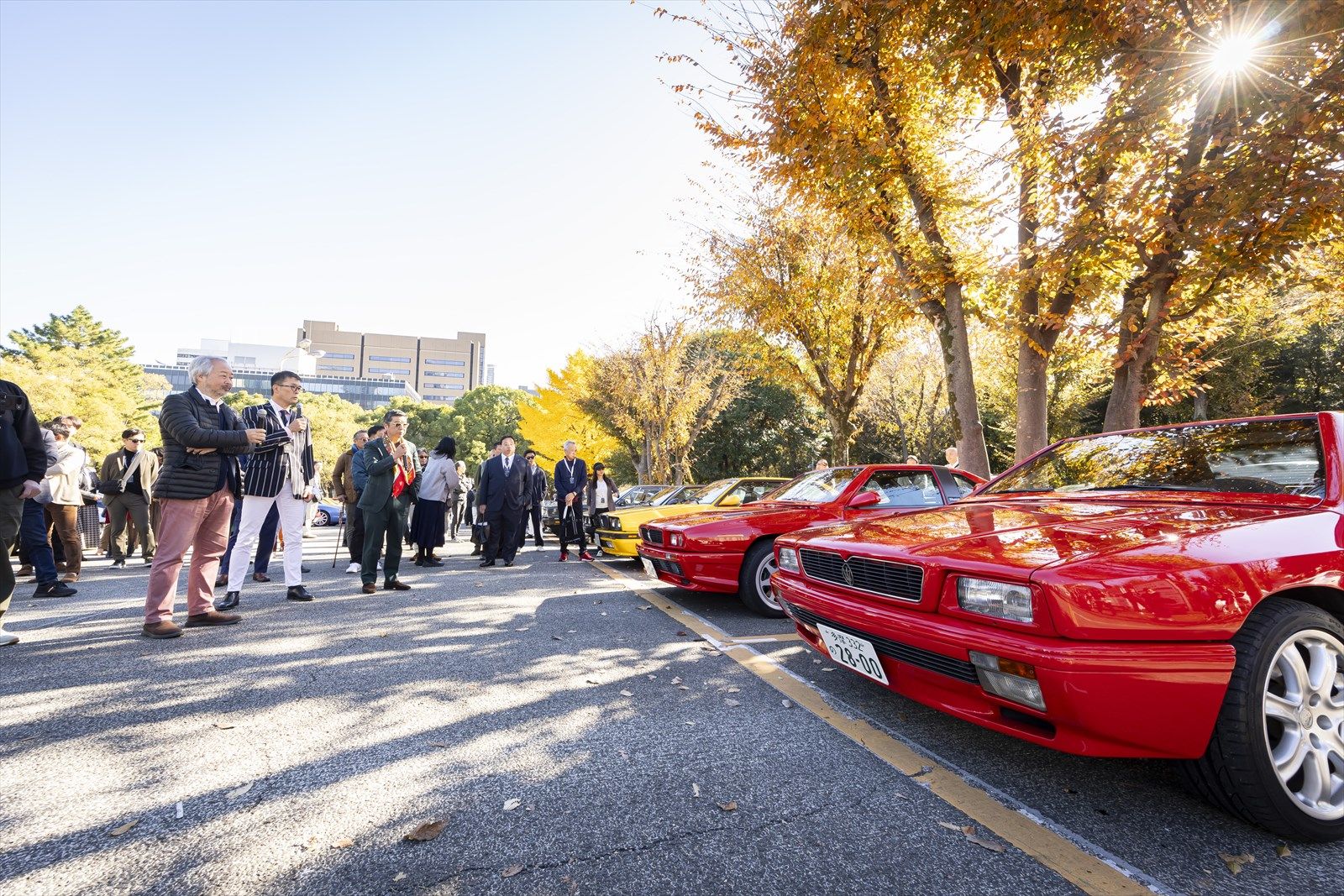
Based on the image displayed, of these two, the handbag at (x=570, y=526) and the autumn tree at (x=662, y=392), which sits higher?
the autumn tree at (x=662, y=392)

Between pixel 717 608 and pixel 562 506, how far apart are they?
4.96 metres

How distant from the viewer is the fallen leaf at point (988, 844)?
75.2 inches

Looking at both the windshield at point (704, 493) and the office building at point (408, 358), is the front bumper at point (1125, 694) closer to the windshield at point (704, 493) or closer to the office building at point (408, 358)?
the windshield at point (704, 493)

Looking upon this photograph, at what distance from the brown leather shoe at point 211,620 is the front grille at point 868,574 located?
4.33 m

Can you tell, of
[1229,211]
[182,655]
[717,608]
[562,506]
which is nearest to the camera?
[182,655]

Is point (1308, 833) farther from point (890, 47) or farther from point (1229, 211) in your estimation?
point (890, 47)

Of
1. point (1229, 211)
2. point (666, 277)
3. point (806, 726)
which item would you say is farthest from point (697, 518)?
point (666, 277)

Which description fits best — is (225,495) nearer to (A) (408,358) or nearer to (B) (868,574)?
(B) (868,574)

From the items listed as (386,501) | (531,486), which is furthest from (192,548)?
(531,486)

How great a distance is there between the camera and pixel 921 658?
2396 mm

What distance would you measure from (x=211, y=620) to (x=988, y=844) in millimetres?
5214

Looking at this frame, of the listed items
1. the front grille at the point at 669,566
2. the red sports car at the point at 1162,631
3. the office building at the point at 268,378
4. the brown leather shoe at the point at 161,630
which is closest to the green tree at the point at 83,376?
the brown leather shoe at the point at 161,630

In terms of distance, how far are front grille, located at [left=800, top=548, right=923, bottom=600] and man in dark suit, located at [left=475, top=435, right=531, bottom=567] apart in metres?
5.98

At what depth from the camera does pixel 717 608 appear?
5762mm
